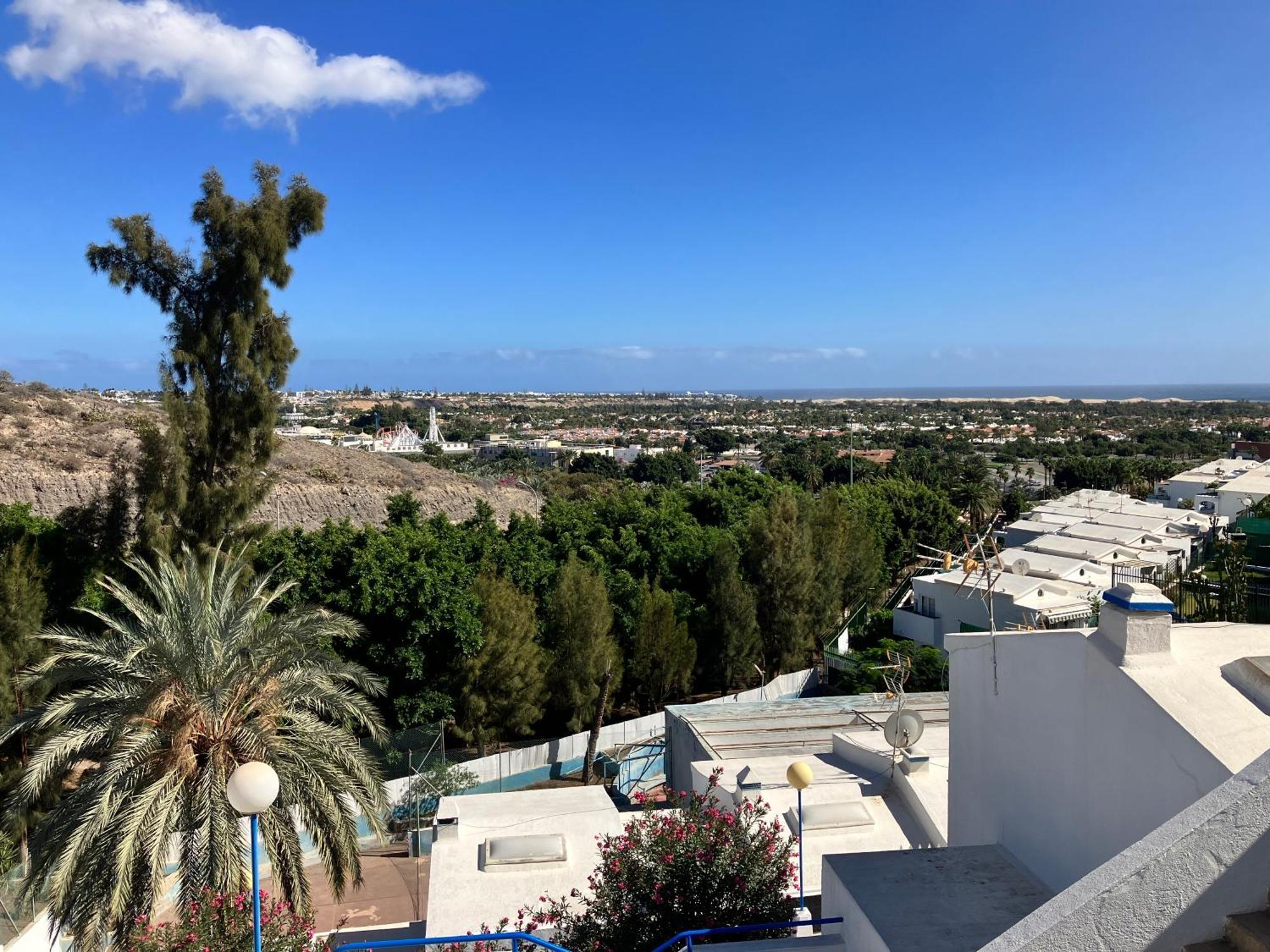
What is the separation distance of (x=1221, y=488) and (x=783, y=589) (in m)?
25.8

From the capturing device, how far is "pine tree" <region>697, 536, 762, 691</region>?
21969 millimetres

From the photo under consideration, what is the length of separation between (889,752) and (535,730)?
36.1 feet

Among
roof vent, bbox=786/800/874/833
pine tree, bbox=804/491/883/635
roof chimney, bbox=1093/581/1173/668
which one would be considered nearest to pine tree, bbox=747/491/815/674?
pine tree, bbox=804/491/883/635

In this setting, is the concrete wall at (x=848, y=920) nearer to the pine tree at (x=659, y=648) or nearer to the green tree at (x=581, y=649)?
the green tree at (x=581, y=649)

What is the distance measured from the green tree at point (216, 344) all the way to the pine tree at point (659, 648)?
952cm

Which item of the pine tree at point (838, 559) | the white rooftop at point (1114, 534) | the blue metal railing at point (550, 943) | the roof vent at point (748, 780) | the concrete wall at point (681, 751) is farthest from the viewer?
the white rooftop at point (1114, 534)

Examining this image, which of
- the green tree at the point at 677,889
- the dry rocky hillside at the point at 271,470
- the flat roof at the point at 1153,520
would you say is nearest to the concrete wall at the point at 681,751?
the green tree at the point at 677,889

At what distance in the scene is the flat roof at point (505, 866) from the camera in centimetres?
792

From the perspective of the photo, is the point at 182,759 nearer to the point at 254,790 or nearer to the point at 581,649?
the point at 254,790

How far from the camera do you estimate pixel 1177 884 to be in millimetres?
2650

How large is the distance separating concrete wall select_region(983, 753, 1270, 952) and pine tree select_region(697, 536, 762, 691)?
19360mm

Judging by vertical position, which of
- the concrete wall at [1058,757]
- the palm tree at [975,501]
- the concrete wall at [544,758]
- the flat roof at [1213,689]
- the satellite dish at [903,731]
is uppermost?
the flat roof at [1213,689]

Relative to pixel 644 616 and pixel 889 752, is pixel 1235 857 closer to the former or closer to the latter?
pixel 889 752

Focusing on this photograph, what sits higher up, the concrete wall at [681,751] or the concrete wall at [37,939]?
the concrete wall at [37,939]
